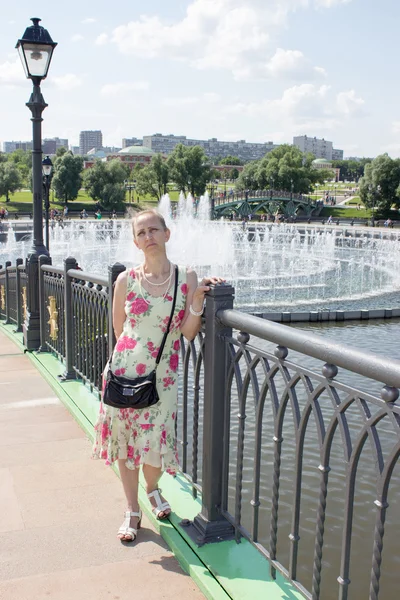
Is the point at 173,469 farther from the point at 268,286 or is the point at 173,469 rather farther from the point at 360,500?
the point at 268,286

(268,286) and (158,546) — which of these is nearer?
(158,546)

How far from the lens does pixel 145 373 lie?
10.5 ft

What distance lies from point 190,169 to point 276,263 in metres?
71.0

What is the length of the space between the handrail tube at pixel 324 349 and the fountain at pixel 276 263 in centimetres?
792

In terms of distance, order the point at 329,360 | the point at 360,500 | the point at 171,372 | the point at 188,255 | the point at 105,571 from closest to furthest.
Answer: the point at 329,360 → the point at 105,571 → the point at 171,372 → the point at 360,500 → the point at 188,255

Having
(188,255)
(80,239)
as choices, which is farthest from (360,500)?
(80,239)

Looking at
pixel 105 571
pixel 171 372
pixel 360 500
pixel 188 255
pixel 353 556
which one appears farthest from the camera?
pixel 188 255

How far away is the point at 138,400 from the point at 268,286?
2132cm

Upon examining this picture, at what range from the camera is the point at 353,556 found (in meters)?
5.72

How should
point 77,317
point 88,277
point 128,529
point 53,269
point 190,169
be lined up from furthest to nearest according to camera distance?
point 190,169 → point 53,269 → point 77,317 → point 88,277 → point 128,529

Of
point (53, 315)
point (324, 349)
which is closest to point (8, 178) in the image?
point (53, 315)

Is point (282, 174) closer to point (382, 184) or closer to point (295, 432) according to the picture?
point (382, 184)

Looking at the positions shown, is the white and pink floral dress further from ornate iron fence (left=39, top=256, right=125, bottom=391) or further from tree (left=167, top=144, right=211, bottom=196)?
tree (left=167, top=144, right=211, bottom=196)

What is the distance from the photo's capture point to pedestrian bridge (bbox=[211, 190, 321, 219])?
8538 cm
